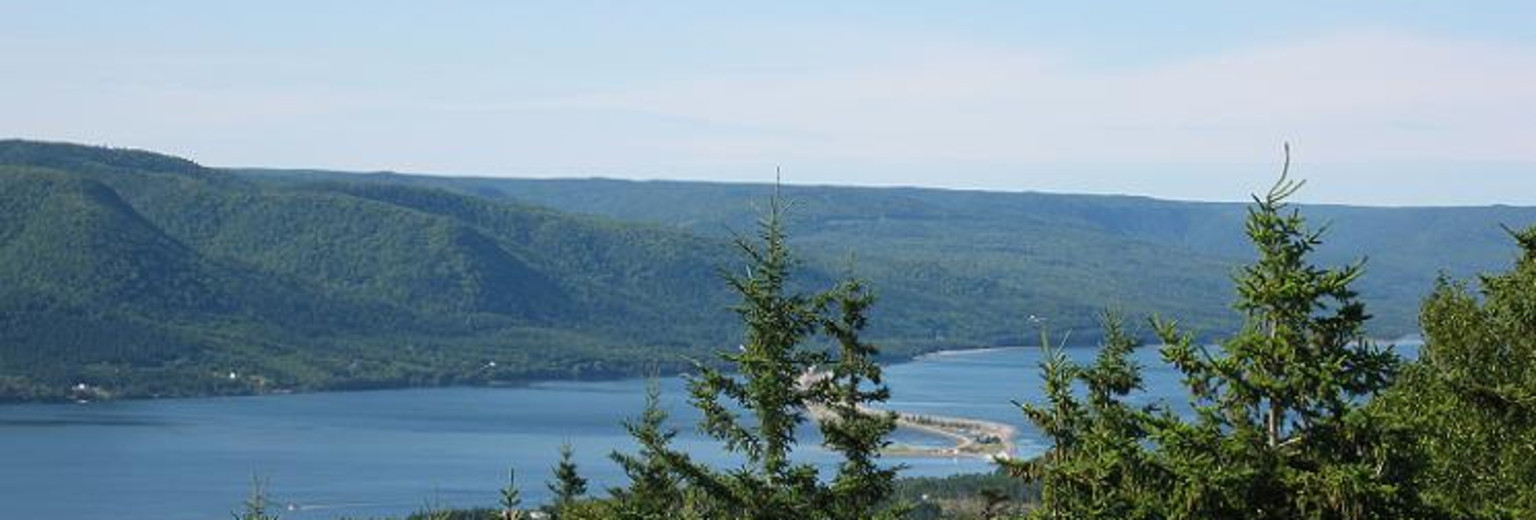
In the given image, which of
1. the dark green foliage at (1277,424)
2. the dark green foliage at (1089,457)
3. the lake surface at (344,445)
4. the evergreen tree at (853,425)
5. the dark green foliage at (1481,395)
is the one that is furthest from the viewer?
the lake surface at (344,445)

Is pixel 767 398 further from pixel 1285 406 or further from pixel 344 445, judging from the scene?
pixel 344 445

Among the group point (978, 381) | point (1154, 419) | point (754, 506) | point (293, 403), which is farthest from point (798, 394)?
point (978, 381)

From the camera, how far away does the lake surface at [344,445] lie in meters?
94.9

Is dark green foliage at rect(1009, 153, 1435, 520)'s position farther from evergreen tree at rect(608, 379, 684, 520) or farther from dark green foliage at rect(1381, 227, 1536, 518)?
evergreen tree at rect(608, 379, 684, 520)

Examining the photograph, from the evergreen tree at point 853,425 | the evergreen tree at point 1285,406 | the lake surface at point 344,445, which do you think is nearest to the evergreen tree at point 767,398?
the evergreen tree at point 853,425

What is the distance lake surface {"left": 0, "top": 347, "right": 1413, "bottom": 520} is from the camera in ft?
311

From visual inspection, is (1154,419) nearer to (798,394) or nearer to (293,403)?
(798,394)

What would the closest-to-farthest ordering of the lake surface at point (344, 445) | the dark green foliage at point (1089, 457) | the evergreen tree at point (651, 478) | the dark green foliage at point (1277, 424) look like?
the dark green foliage at point (1277, 424) → the dark green foliage at point (1089, 457) → the evergreen tree at point (651, 478) → the lake surface at point (344, 445)

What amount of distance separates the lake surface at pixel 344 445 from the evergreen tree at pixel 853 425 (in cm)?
5788

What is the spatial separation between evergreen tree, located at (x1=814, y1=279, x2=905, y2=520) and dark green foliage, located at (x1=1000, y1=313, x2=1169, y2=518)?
1.40m

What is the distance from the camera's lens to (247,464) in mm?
111688

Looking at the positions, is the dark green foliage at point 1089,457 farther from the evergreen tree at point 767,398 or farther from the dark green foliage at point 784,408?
the evergreen tree at point 767,398

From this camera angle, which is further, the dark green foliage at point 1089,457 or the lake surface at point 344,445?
the lake surface at point 344,445

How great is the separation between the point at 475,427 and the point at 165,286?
2782 inches
